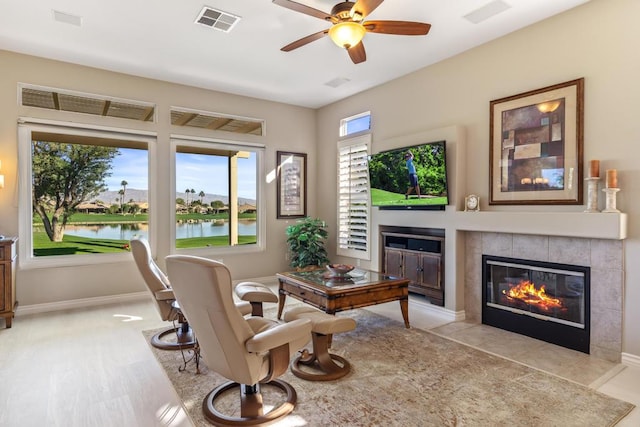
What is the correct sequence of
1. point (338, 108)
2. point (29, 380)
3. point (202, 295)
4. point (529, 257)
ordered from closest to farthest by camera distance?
1. point (202, 295)
2. point (29, 380)
3. point (529, 257)
4. point (338, 108)

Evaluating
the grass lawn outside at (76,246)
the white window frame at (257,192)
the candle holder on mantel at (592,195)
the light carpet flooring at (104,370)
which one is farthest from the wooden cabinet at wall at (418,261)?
the grass lawn outside at (76,246)

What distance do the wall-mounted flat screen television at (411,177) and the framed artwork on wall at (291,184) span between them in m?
1.83

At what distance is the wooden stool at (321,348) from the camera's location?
294 centimetres

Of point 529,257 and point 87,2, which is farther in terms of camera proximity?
point 529,257

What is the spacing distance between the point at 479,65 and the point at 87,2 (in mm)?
4205

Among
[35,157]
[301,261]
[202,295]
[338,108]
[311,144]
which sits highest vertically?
[338,108]

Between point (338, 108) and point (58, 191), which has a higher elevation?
point (338, 108)

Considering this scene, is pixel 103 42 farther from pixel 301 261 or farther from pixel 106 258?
pixel 301 261

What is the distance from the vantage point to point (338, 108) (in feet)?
22.1

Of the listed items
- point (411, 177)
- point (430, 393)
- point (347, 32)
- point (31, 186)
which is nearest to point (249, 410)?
point (430, 393)

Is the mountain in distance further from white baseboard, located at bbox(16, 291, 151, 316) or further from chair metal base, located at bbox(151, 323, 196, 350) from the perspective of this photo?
chair metal base, located at bbox(151, 323, 196, 350)

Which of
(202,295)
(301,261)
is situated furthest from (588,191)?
(301,261)

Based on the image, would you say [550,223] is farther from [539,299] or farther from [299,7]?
[299,7]

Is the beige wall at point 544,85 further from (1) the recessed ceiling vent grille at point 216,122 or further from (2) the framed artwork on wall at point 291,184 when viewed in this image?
(1) the recessed ceiling vent grille at point 216,122
